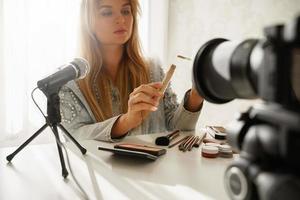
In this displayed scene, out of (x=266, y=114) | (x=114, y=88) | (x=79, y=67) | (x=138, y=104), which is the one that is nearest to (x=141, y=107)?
(x=138, y=104)

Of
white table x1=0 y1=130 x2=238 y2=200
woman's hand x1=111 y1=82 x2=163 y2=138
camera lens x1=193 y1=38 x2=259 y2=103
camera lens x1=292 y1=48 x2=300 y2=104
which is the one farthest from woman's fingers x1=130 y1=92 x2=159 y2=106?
camera lens x1=292 y1=48 x2=300 y2=104

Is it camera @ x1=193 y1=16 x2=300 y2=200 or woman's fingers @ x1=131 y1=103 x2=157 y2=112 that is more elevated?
camera @ x1=193 y1=16 x2=300 y2=200

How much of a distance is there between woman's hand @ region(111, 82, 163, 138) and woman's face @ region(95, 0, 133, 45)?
0.43 m

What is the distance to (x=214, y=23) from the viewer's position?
6.54ft

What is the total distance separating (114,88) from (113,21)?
0.27 m

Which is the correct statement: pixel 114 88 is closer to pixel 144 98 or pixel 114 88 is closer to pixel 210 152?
pixel 144 98

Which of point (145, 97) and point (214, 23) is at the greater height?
point (214, 23)

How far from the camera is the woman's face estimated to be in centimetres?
126

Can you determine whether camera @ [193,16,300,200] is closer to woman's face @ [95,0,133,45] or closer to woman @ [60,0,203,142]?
woman @ [60,0,203,142]

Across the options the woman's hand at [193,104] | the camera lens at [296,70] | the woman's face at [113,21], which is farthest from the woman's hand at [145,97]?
the camera lens at [296,70]

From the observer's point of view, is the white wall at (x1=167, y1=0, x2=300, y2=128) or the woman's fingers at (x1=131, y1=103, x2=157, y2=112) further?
the white wall at (x1=167, y1=0, x2=300, y2=128)

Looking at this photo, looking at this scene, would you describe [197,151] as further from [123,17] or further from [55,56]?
[55,56]

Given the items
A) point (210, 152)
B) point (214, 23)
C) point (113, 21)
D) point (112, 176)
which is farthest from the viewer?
point (214, 23)

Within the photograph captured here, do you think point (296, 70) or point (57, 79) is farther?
point (57, 79)
